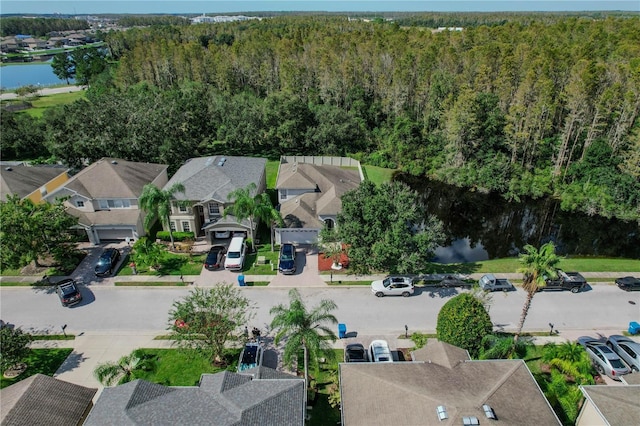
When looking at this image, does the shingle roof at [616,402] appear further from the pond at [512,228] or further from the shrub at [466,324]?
the pond at [512,228]

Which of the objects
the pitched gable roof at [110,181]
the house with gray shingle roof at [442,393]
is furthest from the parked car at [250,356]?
the pitched gable roof at [110,181]

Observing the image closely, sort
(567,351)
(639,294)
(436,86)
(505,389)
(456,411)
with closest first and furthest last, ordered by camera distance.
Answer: (456,411) → (505,389) → (567,351) → (639,294) → (436,86)

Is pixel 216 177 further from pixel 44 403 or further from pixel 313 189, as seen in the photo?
pixel 44 403

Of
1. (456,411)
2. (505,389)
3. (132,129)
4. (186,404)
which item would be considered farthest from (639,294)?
(132,129)

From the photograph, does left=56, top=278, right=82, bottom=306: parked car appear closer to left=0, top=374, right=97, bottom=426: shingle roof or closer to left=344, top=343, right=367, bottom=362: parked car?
left=0, top=374, right=97, bottom=426: shingle roof

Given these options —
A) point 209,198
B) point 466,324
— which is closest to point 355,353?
point 466,324

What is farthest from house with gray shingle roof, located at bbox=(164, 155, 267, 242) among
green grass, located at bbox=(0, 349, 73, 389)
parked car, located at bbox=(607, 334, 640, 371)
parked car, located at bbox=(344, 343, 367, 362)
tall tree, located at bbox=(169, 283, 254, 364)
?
parked car, located at bbox=(607, 334, 640, 371)

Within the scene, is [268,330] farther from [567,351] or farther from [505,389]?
[567,351]
